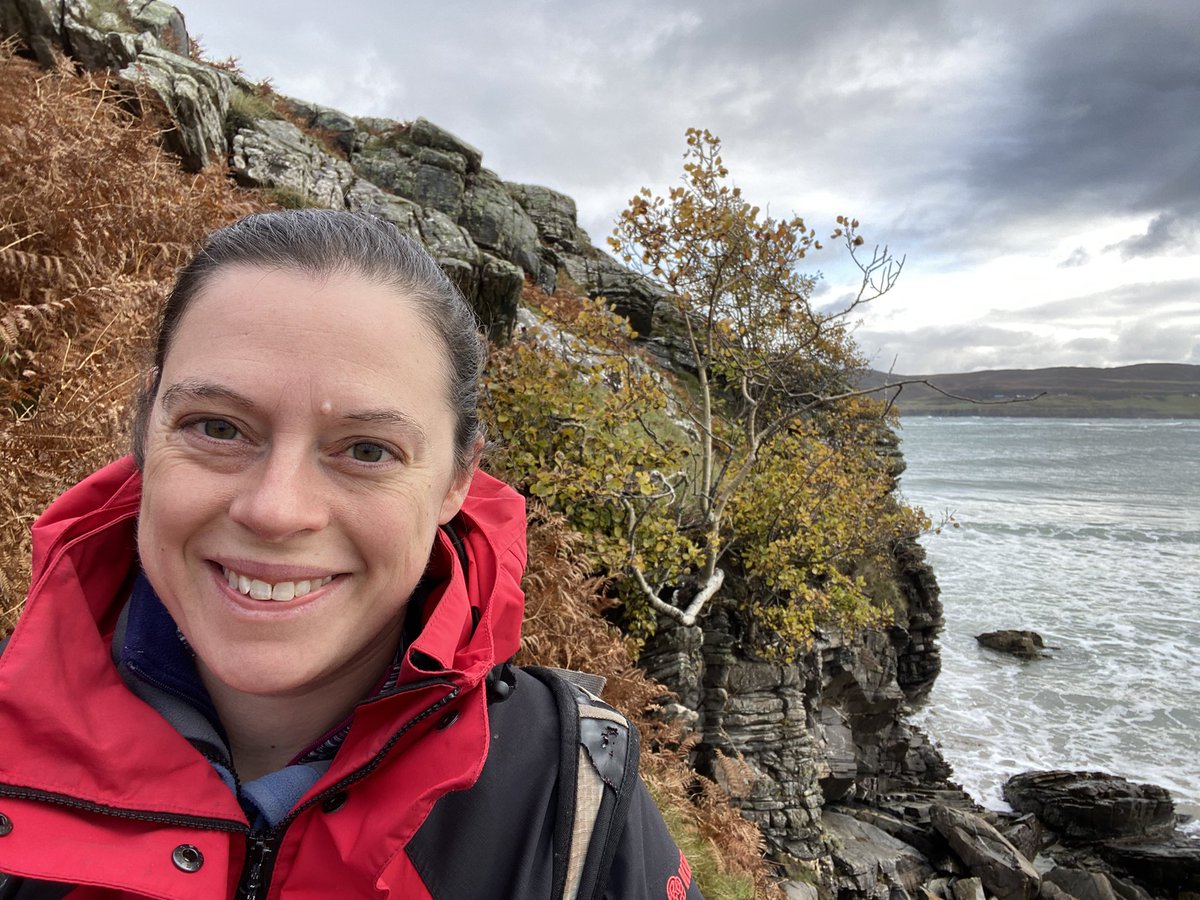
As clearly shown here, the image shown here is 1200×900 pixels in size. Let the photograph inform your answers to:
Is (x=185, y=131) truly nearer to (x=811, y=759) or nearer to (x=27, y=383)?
(x=27, y=383)

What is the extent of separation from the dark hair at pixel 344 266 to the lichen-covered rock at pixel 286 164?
9.43m

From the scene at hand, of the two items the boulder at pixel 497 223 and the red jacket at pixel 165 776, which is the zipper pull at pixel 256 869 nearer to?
the red jacket at pixel 165 776

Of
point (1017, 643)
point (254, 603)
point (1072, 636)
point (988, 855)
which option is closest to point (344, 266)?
point (254, 603)

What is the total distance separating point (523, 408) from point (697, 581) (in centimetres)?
382

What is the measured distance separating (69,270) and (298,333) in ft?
15.6

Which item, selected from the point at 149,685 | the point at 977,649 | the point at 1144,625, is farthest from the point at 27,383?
the point at 1144,625

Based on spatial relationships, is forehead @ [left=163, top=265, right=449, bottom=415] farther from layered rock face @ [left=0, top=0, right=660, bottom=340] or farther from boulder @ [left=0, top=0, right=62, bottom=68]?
boulder @ [left=0, top=0, right=62, bottom=68]

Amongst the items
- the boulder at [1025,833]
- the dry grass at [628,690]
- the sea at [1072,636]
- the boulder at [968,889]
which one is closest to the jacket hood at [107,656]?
the dry grass at [628,690]

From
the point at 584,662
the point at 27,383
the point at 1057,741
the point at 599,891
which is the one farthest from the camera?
the point at 1057,741

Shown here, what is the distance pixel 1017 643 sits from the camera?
2533cm

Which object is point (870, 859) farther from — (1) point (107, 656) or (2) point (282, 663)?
(1) point (107, 656)

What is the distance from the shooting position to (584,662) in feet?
20.3

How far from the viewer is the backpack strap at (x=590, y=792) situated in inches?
57.8

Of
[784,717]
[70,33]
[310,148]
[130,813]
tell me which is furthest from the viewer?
[310,148]
